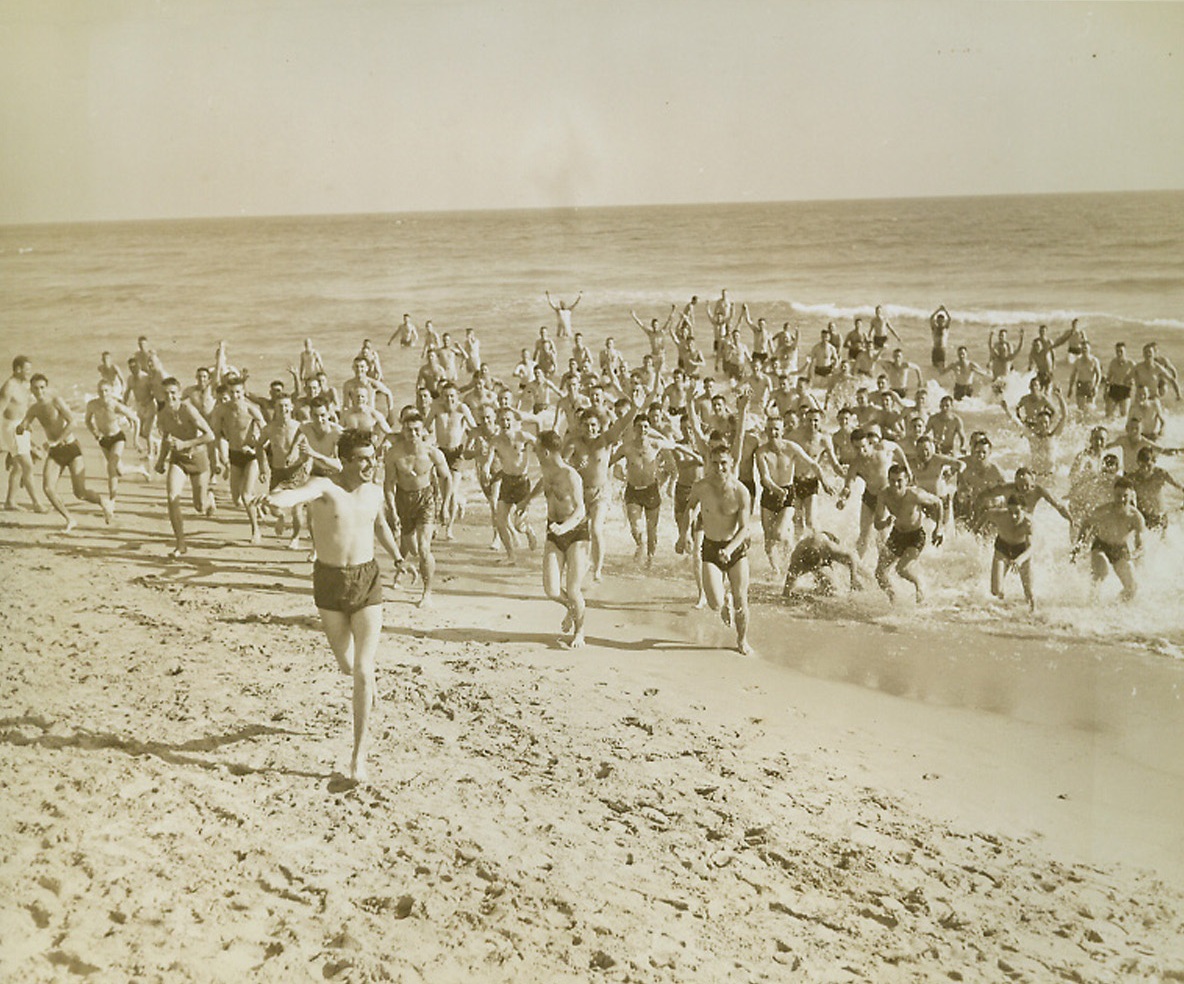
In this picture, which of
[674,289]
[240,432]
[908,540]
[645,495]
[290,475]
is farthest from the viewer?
[674,289]

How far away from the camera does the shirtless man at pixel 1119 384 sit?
13.5 metres

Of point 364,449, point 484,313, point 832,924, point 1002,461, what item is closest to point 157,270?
point 484,313

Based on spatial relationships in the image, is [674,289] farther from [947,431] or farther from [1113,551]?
[1113,551]

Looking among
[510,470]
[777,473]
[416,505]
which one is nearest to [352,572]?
[416,505]

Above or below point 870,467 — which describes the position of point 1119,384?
above

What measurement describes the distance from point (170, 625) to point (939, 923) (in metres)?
5.52

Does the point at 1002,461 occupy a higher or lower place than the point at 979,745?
higher

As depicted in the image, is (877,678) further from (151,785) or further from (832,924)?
(151,785)

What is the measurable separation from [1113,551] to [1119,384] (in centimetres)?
650

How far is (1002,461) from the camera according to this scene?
50.9ft

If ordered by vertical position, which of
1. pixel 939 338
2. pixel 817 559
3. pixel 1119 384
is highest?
pixel 939 338

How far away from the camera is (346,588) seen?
4930 millimetres

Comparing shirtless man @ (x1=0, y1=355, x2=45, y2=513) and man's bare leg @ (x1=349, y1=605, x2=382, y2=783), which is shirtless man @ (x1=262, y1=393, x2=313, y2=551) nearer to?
shirtless man @ (x1=0, y1=355, x2=45, y2=513)

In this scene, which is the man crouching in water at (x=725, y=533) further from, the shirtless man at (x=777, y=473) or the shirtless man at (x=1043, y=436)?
the shirtless man at (x=1043, y=436)
